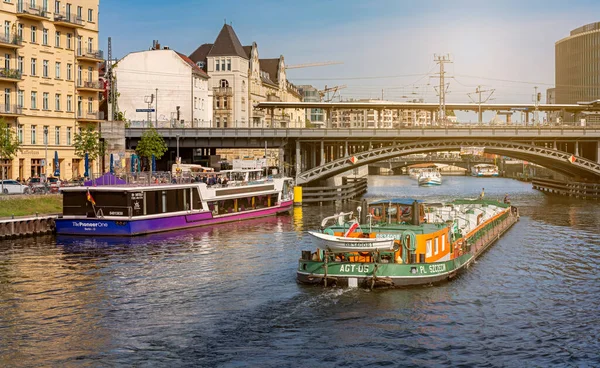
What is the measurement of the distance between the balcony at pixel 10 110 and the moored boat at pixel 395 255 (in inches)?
1930

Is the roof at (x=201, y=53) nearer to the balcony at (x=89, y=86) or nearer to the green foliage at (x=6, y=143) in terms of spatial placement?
the balcony at (x=89, y=86)

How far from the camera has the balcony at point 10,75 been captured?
8231 cm

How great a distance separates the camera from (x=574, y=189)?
407 feet

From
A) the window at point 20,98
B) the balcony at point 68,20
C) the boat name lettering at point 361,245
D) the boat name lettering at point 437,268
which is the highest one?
the balcony at point 68,20

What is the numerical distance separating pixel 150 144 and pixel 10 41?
78.3 ft

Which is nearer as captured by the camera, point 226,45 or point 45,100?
point 45,100

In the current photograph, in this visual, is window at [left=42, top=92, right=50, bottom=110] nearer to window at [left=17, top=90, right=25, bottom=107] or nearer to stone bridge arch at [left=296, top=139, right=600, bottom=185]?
window at [left=17, top=90, right=25, bottom=107]

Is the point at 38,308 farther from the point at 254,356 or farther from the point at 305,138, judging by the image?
the point at 305,138

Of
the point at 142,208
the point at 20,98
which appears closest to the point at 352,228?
the point at 142,208

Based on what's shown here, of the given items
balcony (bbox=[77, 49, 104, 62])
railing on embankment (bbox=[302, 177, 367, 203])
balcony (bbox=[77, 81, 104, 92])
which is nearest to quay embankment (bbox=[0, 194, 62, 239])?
balcony (bbox=[77, 81, 104, 92])

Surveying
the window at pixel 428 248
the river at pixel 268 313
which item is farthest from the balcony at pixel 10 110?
the window at pixel 428 248

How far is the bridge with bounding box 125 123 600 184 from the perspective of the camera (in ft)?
350

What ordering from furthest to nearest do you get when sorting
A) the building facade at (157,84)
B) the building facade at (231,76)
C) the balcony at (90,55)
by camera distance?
the building facade at (231,76) → the building facade at (157,84) → the balcony at (90,55)

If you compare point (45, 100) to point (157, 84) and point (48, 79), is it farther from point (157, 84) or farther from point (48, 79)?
point (157, 84)
